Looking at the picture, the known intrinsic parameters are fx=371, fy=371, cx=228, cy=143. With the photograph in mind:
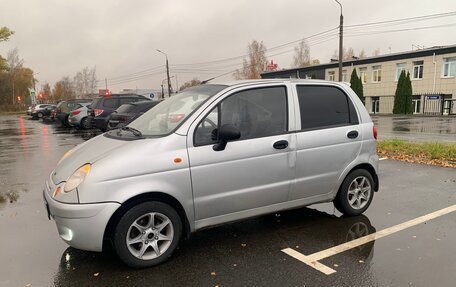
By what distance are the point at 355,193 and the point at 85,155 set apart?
3506mm

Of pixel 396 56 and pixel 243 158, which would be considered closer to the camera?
pixel 243 158

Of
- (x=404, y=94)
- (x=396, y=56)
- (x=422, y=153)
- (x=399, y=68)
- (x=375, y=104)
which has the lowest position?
(x=375, y=104)

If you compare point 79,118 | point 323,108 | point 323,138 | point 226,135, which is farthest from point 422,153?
point 79,118

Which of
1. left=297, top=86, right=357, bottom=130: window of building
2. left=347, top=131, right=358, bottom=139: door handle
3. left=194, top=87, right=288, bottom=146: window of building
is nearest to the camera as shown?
left=194, top=87, right=288, bottom=146: window of building

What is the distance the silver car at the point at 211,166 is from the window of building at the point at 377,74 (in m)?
40.7

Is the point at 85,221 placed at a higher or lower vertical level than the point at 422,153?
higher

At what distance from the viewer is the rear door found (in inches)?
179

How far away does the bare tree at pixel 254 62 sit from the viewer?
70750 mm

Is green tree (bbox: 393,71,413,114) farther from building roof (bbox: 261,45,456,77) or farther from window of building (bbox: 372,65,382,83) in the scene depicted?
window of building (bbox: 372,65,382,83)

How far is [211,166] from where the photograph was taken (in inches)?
154

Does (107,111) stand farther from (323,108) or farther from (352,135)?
(352,135)

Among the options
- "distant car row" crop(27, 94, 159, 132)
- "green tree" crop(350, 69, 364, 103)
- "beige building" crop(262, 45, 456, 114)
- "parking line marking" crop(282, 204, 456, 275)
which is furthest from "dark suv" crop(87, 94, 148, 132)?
"beige building" crop(262, 45, 456, 114)

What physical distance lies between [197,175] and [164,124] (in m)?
0.76

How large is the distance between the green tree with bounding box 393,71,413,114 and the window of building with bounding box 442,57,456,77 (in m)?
3.17
